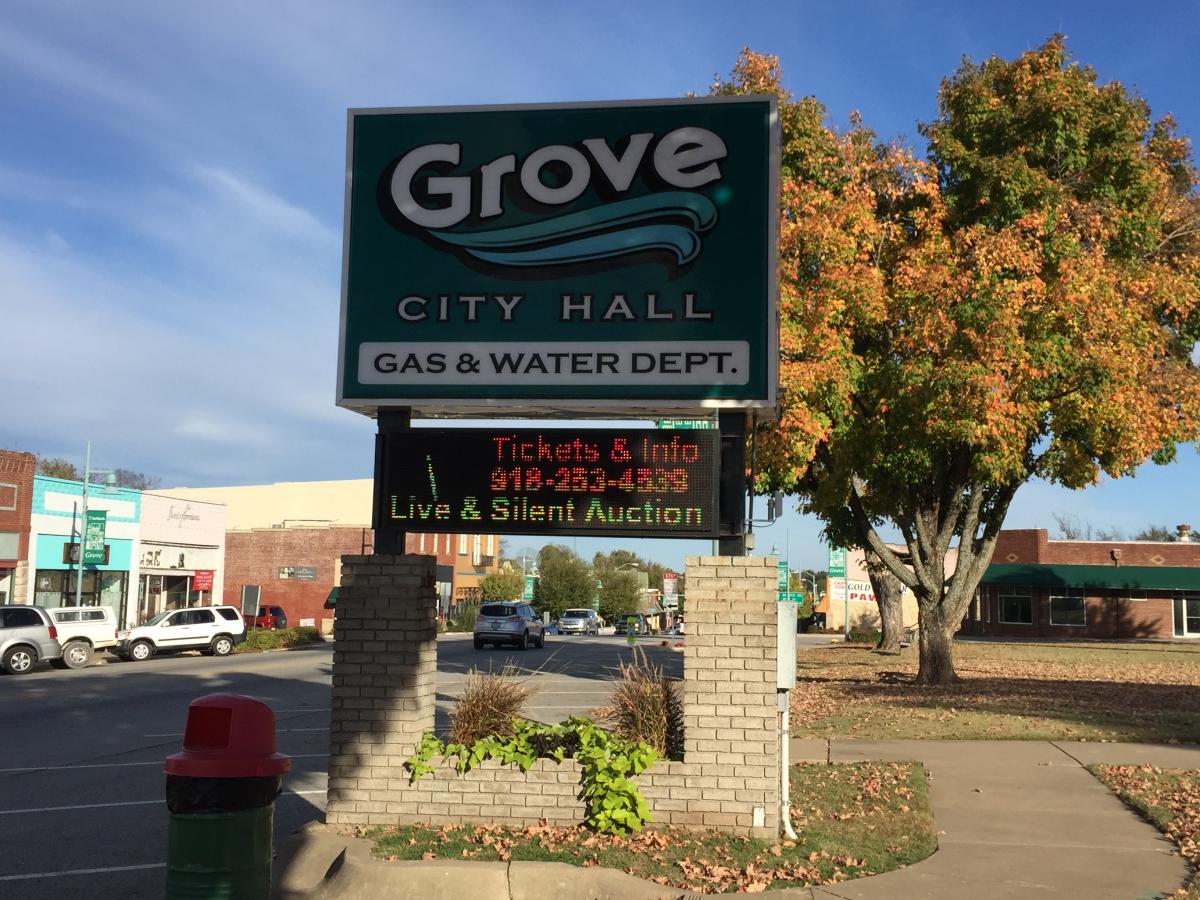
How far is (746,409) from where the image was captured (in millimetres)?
8727

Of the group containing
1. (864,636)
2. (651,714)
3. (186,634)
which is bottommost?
(864,636)

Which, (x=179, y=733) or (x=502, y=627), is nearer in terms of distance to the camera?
(x=179, y=733)

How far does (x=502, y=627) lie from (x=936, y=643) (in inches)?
819

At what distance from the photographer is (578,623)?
204 ft

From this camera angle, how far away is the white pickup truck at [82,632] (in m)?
28.7

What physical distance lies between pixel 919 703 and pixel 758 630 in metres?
10.9

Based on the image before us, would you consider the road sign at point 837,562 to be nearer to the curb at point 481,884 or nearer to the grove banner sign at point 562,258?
the grove banner sign at point 562,258

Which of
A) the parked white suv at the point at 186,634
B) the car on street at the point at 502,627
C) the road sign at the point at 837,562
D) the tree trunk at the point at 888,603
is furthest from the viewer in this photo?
the road sign at the point at 837,562

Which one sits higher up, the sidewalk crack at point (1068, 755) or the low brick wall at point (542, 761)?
the low brick wall at point (542, 761)

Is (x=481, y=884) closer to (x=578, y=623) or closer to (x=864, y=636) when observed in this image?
(x=864, y=636)

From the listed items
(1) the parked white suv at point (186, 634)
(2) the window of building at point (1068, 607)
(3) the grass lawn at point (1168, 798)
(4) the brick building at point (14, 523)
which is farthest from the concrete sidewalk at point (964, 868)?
(2) the window of building at point (1068, 607)

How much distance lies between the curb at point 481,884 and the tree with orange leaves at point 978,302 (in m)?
11.3

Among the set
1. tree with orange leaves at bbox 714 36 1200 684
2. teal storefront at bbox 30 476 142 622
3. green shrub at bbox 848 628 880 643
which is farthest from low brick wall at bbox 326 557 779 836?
green shrub at bbox 848 628 880 643

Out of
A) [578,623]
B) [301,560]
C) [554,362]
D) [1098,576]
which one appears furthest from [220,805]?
[301,560]
